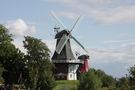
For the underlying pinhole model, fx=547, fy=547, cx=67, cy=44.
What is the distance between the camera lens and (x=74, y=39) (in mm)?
190000

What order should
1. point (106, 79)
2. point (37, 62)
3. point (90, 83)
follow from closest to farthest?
point (90, 83), point (37, 62), point (106, 79)

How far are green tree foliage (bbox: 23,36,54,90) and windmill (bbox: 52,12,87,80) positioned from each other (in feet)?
131

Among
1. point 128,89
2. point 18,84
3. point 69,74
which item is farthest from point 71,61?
point 128,89

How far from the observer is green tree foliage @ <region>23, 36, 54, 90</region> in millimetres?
133750

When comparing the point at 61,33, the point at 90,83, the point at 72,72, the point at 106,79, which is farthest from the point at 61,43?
the point at 90,83

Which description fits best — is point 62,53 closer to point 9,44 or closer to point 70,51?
point 70,51

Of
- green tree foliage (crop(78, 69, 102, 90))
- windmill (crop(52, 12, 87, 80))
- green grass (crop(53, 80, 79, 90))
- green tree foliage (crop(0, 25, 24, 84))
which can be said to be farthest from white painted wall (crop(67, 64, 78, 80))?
green tree foliage (crop(78, 69, 102, 90))

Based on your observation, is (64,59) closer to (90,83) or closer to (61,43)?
(61,43)

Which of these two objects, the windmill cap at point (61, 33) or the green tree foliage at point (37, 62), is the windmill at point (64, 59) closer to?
the windmill cap at point (61, 33)

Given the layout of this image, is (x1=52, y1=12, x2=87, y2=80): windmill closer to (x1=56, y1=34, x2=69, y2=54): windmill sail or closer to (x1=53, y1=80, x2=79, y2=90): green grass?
(x1=56, y1=34, x2=69, y2=54): windmill sail

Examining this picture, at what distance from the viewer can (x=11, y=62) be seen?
449ft

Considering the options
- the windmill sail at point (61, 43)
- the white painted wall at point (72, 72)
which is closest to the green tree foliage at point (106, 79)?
the white painted wall at point (72, 72)

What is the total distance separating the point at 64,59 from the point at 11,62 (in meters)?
44.7

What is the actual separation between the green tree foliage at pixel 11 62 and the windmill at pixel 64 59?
130 feet
